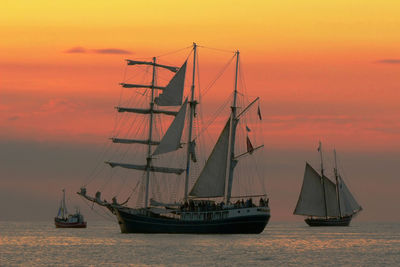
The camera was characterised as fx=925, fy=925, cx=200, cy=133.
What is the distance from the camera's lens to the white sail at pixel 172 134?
133000mm

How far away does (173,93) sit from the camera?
137 metres

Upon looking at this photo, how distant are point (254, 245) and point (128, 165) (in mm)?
30259

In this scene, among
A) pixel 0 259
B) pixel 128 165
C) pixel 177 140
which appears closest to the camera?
pixel 0 259

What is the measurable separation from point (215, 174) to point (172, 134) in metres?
8.68

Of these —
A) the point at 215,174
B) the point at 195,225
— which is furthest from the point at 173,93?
the point at 195,225

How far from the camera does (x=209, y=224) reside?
13650cm

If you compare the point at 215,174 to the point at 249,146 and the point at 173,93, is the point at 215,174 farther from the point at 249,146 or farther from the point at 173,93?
the point at 173,93

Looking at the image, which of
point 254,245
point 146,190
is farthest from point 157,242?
point 146,190

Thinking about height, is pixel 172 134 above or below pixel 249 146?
above

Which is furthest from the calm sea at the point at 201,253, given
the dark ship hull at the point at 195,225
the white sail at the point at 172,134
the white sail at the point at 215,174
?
the white sail at the point at 172,134

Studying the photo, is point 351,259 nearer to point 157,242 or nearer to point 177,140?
point 157,242

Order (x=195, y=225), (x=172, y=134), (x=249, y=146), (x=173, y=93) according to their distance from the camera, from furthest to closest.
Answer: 1. (x=173, y=93)
2. (x=195, y=225)
3. (x=249, y=146)
4. (x=172, y=134)

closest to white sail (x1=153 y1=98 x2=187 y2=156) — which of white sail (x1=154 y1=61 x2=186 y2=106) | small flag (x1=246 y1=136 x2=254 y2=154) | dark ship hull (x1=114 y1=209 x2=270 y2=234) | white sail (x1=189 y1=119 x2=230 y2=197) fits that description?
white sail (x1=154 y1=61 x2=186 y2=106)

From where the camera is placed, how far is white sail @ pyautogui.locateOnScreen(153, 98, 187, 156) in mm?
133000
